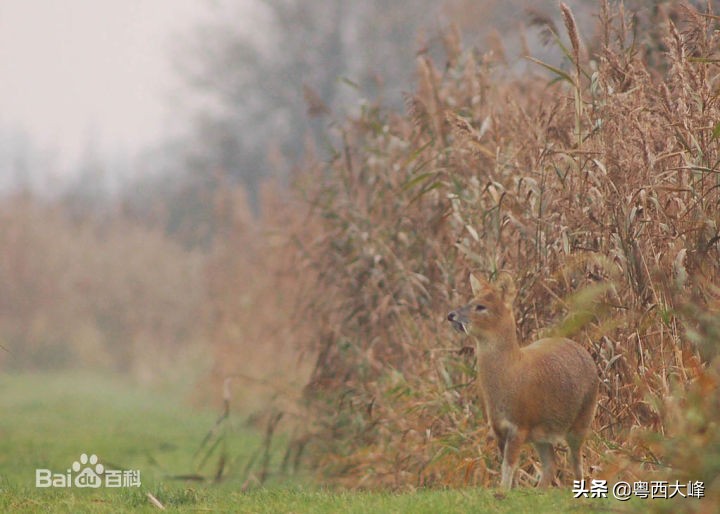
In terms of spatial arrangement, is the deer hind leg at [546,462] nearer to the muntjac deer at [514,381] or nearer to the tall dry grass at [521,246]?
the muntjac deer at [514,381]

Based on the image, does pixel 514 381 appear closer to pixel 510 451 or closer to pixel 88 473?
pixel 510 451

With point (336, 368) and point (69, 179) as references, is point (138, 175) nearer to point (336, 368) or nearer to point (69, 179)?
point (69, 179)

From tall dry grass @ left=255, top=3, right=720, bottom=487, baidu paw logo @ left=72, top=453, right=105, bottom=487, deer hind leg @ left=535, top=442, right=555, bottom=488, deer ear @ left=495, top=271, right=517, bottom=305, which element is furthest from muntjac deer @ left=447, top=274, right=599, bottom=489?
baidu paw logo @ left=72, top=453, right=105, bottom=487

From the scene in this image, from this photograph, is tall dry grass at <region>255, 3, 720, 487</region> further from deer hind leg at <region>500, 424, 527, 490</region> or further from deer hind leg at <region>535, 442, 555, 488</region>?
deer hind leg at <region>500, 424, 527, 490</region>

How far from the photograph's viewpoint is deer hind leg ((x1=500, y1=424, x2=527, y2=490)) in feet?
18.5

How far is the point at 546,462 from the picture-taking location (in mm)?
5980

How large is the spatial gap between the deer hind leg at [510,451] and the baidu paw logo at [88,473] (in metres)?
4.21

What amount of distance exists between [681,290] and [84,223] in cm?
2011

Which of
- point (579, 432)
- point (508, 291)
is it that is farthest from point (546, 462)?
point (508, 291)

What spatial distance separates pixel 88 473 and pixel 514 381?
5.14 meters

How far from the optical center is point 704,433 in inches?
195

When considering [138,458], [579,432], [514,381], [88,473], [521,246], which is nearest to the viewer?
[514,381]

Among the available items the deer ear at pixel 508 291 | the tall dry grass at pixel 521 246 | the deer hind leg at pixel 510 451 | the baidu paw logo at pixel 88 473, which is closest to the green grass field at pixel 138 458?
the deer hind leg at pixel 510 451

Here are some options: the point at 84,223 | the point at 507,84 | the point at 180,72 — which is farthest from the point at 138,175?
the point at 507,84
